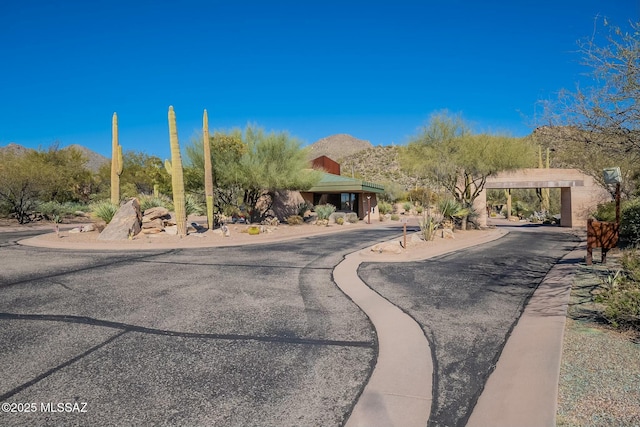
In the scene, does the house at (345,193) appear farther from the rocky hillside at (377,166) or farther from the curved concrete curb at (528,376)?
the rocky hillside at (377,166)

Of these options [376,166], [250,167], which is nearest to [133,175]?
[250,167]

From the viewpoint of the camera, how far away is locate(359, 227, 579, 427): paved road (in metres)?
3.59

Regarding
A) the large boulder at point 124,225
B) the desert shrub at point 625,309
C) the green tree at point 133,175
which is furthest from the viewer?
the green tree at point 133,175

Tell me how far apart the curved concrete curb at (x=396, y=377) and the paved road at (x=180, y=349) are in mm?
137

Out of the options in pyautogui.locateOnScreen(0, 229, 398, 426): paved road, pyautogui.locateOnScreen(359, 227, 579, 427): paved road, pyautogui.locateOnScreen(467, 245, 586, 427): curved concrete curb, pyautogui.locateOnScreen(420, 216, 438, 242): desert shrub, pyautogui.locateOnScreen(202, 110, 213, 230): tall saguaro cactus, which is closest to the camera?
pyautogui.locateOnScreen(467, 245, 586, 427): curved concrete curb

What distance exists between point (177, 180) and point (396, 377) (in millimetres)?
15764

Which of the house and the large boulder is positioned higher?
the house

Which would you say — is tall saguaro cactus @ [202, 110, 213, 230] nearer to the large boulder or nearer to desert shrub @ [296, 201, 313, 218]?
the large boulder

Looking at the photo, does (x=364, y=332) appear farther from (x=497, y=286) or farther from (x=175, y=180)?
(x=175, y=180)

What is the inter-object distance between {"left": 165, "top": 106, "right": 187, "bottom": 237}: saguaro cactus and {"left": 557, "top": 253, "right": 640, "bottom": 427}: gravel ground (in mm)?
15235

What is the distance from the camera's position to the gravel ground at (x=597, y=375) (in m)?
2.88

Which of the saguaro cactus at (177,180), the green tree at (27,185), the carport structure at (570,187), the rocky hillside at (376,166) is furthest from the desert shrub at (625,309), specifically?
the rocky hillside at (376,166)

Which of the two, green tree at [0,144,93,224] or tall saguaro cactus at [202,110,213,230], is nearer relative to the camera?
tall saguaro cactus at [202,110,213,230]

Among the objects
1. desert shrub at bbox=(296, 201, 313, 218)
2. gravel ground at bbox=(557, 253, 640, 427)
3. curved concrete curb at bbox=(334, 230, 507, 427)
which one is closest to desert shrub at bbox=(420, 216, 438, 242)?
curved concrete curb at bbox=(334, 230, 507, 427)
